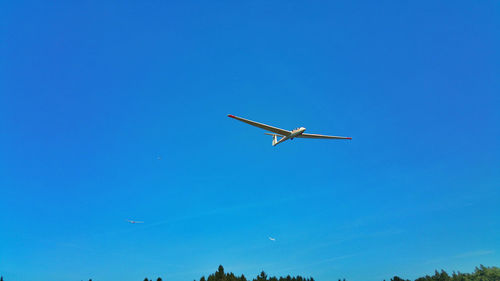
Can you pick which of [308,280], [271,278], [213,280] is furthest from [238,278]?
[308,280]

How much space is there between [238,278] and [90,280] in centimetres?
6379

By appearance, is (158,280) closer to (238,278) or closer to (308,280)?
(238,278)

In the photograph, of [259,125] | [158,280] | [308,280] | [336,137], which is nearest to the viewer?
[259,125]

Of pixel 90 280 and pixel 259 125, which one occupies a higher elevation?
pixel 259 125

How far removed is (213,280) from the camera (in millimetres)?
143250

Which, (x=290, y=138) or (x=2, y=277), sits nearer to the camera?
(x=290, y=138)

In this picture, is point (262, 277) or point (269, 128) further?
point (262, 277)

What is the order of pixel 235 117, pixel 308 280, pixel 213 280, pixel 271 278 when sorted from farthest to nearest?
pixel 308 280
pixel 271 278
pixel 213 280
pixel 235 117

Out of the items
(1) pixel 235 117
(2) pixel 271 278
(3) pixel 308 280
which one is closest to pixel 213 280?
(2) pixel 271 278

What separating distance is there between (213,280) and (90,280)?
51900mm

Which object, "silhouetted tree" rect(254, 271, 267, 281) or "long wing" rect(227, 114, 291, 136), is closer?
"long wing" rect(227, 114, 291, 136)

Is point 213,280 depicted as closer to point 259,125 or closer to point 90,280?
point 90,280

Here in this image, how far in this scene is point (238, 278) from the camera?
149375mm

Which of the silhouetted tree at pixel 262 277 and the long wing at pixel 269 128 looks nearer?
the long wing at pixel 269 128
